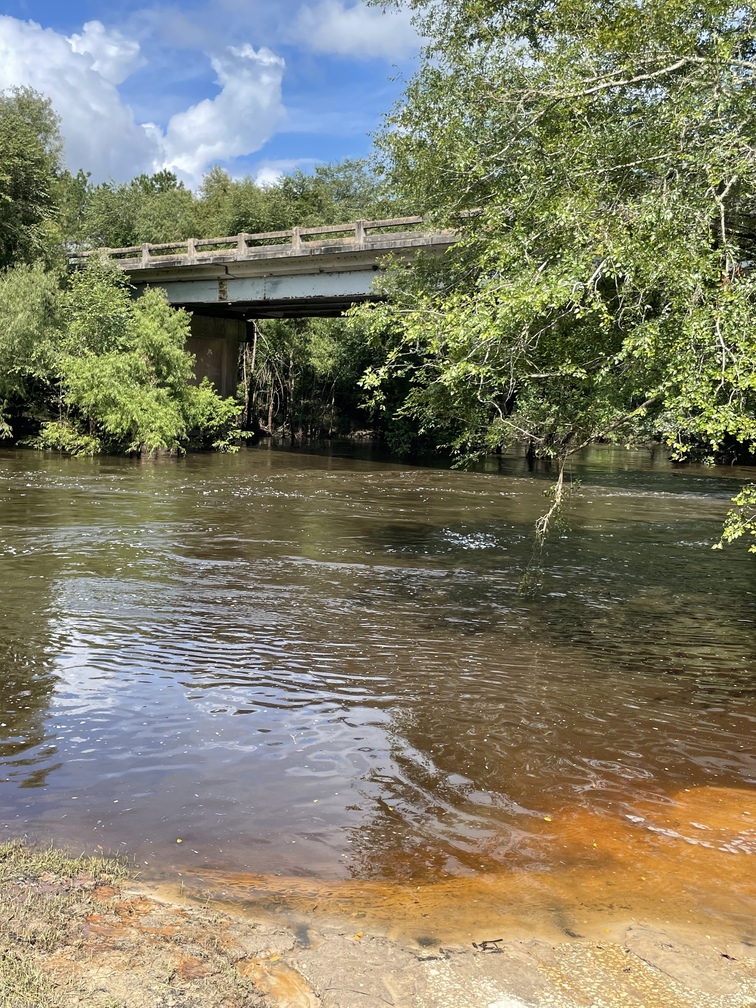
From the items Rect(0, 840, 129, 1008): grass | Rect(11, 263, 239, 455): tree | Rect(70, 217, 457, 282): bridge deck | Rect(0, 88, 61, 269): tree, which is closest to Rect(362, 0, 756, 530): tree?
Rect(0, 840, 129, 1008): grass

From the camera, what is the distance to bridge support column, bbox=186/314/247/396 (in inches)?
1551

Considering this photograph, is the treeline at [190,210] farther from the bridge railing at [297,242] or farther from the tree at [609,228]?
the tree at [609,228]

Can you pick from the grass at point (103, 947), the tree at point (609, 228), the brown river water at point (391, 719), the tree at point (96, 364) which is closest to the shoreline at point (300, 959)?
the grass at point (103, 947)

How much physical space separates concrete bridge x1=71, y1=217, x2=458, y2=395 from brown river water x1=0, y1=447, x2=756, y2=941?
45.8ft

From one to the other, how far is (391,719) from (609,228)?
4.76m

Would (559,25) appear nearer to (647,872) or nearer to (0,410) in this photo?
(647,872)

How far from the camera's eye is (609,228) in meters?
7.84

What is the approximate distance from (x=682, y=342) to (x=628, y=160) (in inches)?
94.3

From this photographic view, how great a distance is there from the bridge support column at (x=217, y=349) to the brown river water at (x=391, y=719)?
23831mm

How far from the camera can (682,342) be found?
7.29 m

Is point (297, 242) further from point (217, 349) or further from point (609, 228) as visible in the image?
point (609, 228)

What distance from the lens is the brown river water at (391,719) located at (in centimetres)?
483

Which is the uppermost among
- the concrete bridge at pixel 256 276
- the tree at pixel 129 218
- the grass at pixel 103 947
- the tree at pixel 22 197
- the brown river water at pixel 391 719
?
the tree at pixel 129 218

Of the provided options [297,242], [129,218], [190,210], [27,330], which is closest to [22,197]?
[27,330]
